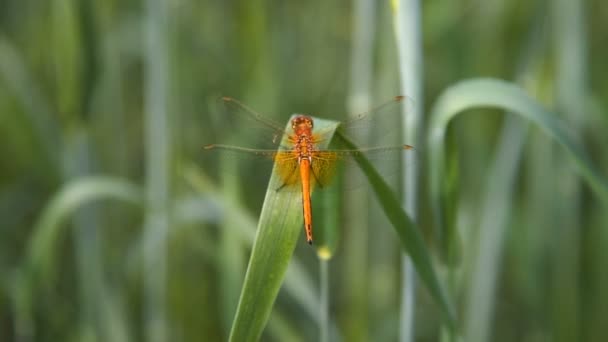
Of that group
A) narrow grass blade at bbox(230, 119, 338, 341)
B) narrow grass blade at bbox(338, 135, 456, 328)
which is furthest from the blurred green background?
narrow grass blade at bbox(230, 119, 338, 341)

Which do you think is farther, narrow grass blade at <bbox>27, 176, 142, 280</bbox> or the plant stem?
narrow grass blade at <bbox>27, 176, 142, 280</bbox>

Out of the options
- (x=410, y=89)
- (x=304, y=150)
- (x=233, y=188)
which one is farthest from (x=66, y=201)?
(x=410, y=89)

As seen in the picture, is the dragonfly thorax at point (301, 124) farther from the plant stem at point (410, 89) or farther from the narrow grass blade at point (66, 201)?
the narrow grass blade at point (66, 201)

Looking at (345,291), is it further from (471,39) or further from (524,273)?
(471,39)

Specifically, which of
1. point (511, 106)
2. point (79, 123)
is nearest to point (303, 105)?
point (79, 123)

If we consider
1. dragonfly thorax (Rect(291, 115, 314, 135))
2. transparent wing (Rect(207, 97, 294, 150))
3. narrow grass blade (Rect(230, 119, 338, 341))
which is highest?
transparent wing (Rect(207, 97, 294, 150))

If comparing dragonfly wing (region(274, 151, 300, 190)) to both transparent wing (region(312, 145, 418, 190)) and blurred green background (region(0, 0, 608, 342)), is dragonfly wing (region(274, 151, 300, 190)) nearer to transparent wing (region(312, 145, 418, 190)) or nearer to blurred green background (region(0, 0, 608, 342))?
transparent wing (region(312, 145, 418, 190))
